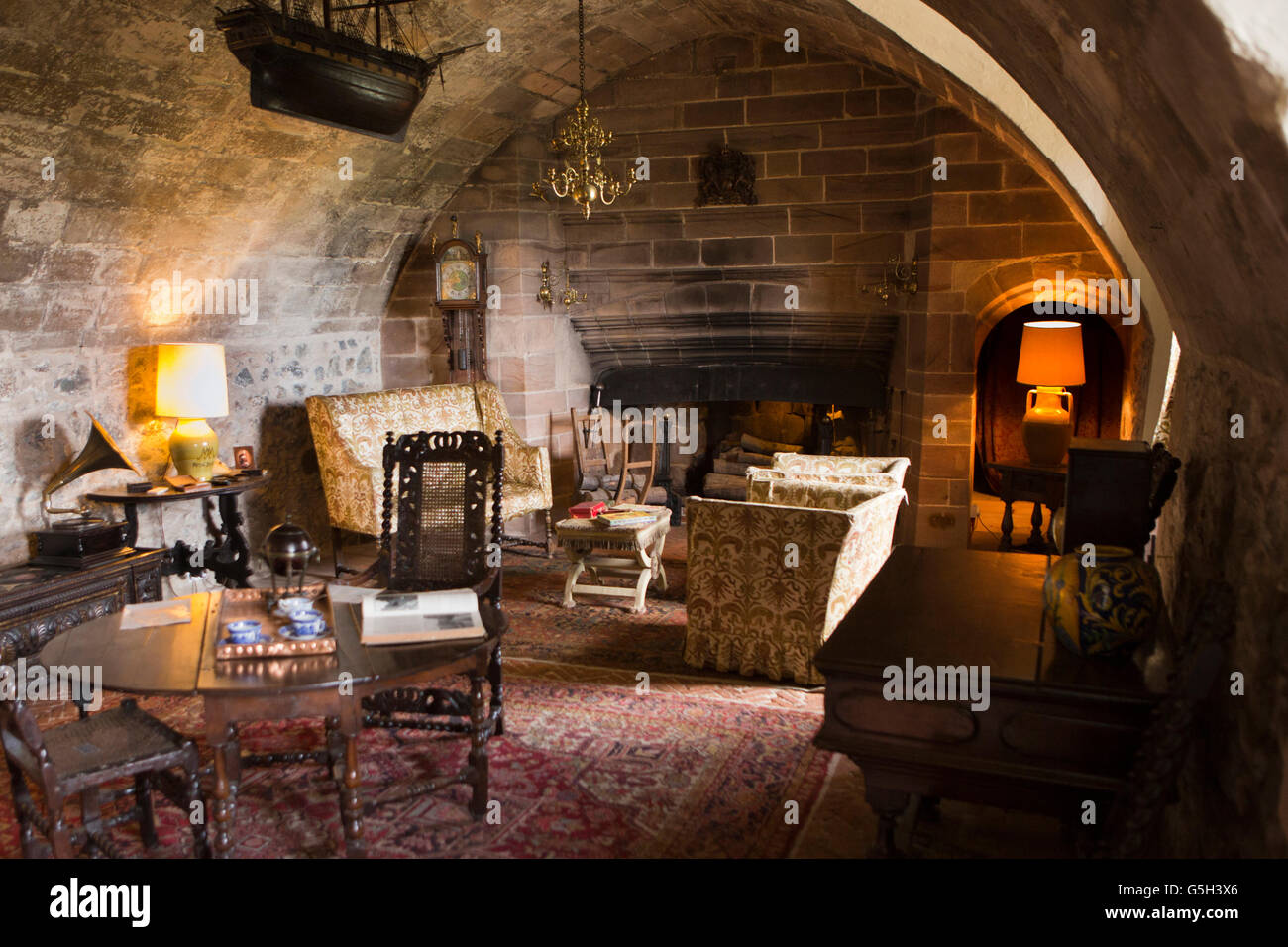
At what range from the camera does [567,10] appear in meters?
5.59

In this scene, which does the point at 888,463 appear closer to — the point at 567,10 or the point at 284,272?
the point at 567,10

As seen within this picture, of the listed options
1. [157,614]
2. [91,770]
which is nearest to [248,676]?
[91,770]

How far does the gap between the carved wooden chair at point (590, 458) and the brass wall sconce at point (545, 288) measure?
2.56 ft

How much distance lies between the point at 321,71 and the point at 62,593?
98.0 inches

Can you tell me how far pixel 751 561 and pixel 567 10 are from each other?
3.30m

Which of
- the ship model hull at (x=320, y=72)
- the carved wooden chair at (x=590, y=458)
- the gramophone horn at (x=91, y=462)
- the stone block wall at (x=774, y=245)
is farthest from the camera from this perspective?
the carved wooden chair at (x=590, y=458)

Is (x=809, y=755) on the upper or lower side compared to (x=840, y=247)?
lower

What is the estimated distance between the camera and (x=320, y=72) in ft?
11.0

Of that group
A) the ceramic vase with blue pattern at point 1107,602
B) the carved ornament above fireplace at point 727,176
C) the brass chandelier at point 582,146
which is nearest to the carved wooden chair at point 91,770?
the ceramic vase with blue pattern at point 1107,602

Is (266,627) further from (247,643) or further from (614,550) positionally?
(614,550)

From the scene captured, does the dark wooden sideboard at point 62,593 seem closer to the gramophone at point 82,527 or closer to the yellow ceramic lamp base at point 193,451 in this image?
the gramophone at point 82,527

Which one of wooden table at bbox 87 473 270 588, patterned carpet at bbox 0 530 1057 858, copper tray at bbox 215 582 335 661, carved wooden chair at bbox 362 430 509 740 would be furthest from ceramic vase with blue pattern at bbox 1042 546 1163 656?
wooden table at bbox 87 473 270 588

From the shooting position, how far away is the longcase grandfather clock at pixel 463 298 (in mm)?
6852
